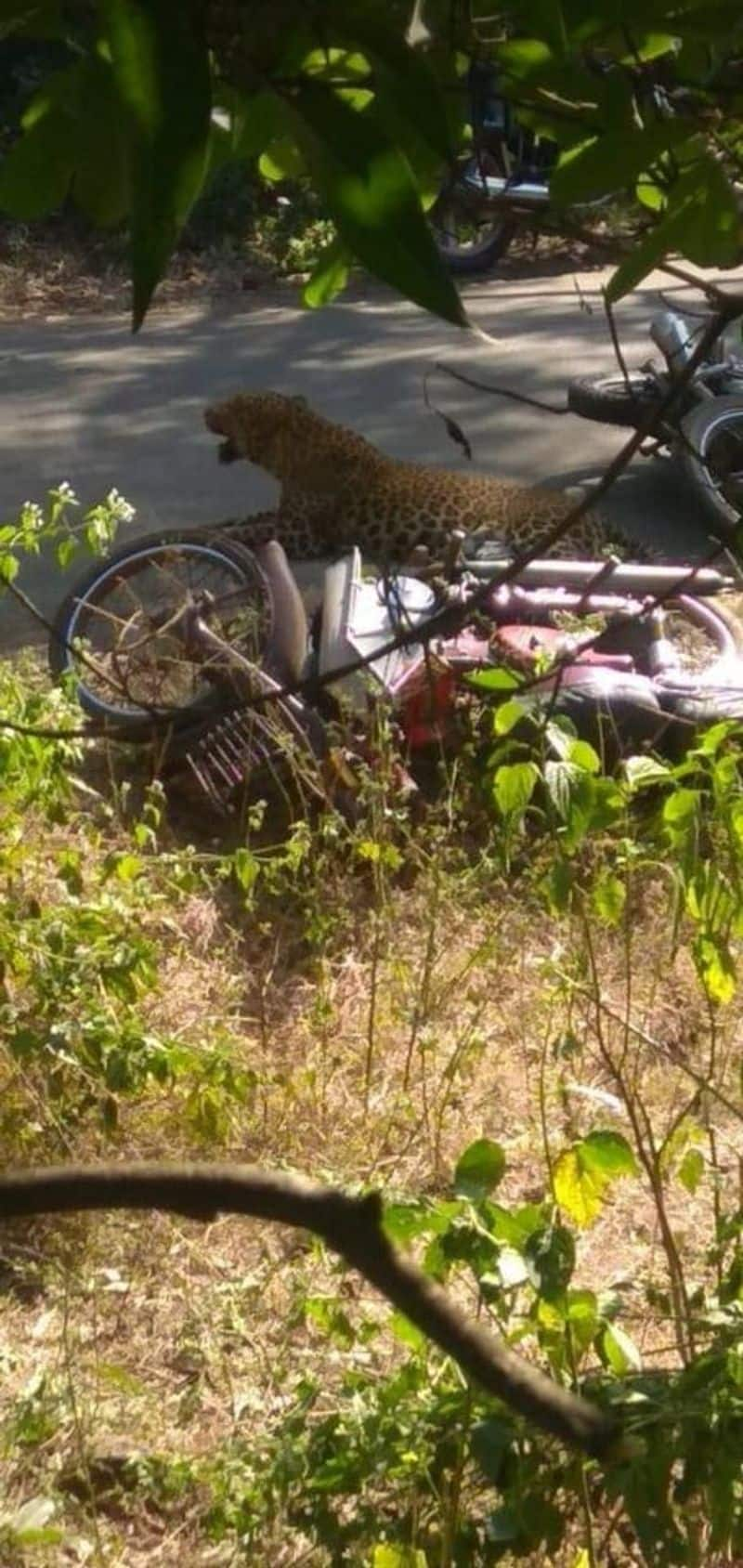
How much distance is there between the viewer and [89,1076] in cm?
317

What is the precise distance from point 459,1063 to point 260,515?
393 centimetres

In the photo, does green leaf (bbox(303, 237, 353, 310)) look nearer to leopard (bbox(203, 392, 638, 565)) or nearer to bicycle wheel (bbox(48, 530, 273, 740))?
bicycle wheel (bbox(48, 530, 273, 740))

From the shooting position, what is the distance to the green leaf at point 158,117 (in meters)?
0.76

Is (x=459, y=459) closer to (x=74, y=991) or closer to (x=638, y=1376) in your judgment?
(x=74, y=991)

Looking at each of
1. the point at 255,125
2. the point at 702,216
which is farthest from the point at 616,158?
the point at 255,125

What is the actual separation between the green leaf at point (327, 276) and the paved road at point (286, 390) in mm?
4782

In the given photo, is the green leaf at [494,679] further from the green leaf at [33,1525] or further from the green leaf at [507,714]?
the green leaf at [33,1525]

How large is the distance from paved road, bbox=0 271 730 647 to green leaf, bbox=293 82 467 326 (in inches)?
214

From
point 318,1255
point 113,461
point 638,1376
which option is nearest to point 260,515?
point 113,461

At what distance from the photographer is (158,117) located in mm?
774

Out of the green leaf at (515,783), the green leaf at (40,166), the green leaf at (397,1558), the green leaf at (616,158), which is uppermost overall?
the green leaf at (40,166)

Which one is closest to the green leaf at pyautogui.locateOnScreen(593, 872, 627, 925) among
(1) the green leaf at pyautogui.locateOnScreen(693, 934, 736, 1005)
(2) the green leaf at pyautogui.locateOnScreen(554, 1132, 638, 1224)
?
(1) the green leaf at pyautogui.locateOnScreen(693, 934, 736, 1005)

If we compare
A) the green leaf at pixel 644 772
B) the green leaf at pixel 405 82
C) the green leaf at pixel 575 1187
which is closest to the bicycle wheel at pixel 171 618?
the green leaf at pixel 644 772

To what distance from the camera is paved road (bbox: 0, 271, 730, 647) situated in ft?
25.3
